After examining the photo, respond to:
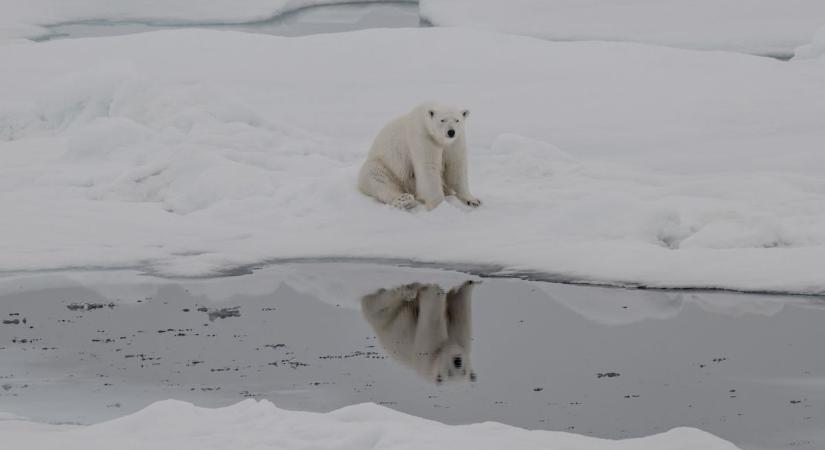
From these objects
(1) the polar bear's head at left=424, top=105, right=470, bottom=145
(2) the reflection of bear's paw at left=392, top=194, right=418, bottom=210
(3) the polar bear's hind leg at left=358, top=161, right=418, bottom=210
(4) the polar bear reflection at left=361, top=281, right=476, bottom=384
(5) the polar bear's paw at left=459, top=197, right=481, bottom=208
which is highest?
(1) the polar bear's head at left=424, top=105, right=470, bottom=145

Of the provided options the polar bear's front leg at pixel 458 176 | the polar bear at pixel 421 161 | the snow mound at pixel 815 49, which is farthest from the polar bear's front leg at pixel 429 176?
the snow mound at pixel 815 49

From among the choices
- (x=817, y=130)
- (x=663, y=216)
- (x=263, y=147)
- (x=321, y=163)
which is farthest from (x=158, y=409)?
(x=817, y=130)

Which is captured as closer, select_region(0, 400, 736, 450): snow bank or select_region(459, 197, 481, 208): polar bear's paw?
select_region(0, 400, 736, 450): snow bank

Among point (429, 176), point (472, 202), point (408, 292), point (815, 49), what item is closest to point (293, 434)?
point (408, 292)

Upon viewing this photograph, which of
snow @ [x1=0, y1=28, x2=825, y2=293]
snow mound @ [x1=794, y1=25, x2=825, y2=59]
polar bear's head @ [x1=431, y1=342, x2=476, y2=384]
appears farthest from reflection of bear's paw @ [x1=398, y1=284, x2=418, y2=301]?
snow mound @ [x1=794, y1=25, x2=825, y2=59]

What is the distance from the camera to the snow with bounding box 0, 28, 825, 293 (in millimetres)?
9031

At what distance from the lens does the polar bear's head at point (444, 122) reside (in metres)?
9.48

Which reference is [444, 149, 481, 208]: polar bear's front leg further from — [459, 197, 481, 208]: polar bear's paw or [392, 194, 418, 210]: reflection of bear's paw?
[392, 194, 418, 210]: reflection of bear's paw

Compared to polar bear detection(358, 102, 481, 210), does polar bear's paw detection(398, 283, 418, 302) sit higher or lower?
lower

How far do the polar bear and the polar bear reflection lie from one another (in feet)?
5.71

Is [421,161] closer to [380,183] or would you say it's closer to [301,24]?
[380,183]

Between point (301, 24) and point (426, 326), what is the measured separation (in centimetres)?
2173

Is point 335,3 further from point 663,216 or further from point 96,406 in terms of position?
point 96,406

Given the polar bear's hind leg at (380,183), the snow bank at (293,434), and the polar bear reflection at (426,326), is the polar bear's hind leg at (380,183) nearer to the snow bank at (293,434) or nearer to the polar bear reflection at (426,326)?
the polar bear reflection at (426,326)
